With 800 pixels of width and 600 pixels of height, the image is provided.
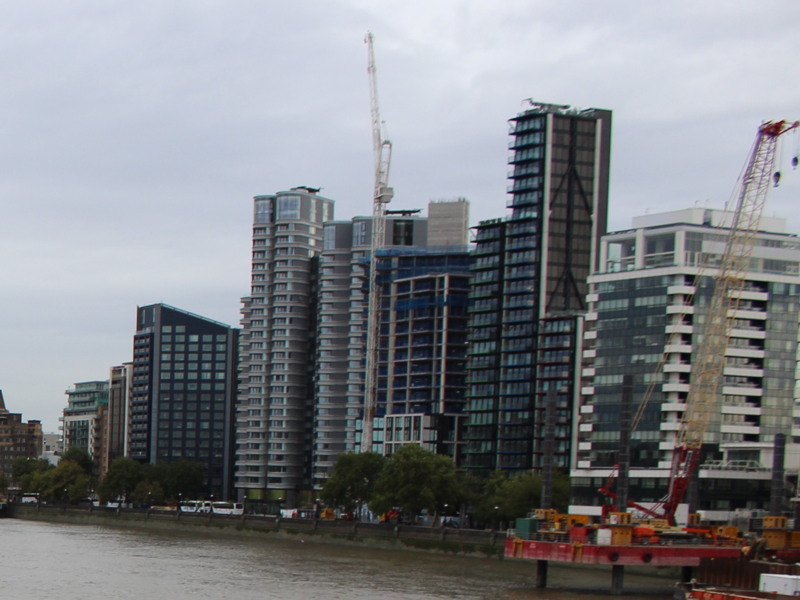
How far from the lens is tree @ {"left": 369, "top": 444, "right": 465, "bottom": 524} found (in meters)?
171

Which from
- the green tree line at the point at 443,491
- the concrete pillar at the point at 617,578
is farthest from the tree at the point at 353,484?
the concrete pillar at the point at 617,578

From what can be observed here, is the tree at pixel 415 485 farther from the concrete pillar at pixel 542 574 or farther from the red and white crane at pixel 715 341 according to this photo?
the concrete pillar at pixel 542 574

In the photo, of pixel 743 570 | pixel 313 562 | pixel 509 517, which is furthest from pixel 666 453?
pixel 743 570

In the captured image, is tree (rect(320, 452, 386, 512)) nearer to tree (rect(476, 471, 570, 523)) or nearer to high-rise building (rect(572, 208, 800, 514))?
tree (rect(476, 471, 570, 523))

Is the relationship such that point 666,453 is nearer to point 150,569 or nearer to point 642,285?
point 642,285

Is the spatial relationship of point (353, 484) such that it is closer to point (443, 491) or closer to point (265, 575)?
point (443, 491)

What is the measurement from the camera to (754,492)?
15738cm

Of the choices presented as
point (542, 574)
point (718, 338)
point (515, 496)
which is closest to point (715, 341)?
point (718, 338)

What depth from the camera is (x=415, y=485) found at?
171m

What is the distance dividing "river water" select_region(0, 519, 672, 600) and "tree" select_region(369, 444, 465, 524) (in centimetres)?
1448

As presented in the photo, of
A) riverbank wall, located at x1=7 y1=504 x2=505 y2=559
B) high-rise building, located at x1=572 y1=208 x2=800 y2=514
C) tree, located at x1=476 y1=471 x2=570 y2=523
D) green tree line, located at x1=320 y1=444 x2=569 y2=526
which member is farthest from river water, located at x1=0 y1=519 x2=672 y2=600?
high-rise building, located at x1=572 y1=208 x2=800 y2=514

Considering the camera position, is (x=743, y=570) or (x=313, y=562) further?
(x=313, y=562)

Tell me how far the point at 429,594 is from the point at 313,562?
1351 inches

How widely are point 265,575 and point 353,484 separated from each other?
7943cm
